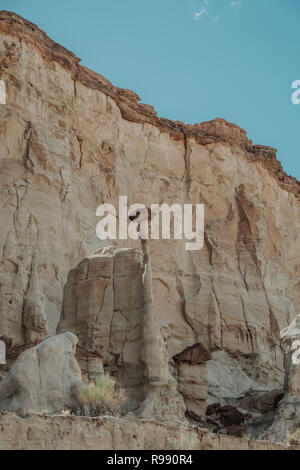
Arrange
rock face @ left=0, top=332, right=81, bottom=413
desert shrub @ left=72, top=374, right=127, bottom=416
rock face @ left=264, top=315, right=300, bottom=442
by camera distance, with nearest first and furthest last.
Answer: desert shrub @ left=72, top=374, right=127, bottom=416, rock face @ left=0, top=332, right=81, bottom=413, rock face @ left=264, top=315, right=300, bottom=442

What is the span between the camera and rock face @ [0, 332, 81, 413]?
14117mm

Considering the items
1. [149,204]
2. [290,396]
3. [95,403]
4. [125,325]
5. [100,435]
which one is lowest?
[100,435]

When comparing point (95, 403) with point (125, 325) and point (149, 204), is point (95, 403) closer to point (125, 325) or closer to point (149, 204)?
point (125, 325)

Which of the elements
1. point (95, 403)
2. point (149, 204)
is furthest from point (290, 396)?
point (149, 204)

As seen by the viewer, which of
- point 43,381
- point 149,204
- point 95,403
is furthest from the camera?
point 149,204

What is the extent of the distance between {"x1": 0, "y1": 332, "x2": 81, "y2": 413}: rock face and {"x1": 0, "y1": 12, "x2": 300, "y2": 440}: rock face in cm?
892

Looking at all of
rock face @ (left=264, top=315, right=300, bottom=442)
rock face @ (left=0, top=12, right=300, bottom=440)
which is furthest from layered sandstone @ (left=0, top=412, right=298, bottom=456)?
rock face @ (left=0, top=12, right=300, bottom=440)

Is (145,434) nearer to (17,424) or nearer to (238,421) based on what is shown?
(17,424)

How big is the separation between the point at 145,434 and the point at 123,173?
26410 mm

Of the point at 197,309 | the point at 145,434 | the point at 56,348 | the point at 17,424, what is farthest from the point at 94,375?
the point at 197,309

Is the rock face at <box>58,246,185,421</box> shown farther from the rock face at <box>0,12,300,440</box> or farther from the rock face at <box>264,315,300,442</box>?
the rock face at <box>264,315,300,442</box>

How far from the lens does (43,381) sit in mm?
14547

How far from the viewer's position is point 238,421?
→ 2478cm

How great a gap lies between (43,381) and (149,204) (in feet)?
81.1
